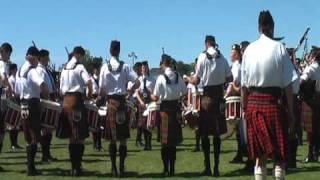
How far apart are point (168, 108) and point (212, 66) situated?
3.33 ft

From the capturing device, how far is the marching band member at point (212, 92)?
9578mm

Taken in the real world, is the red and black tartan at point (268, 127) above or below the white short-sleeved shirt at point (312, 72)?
below

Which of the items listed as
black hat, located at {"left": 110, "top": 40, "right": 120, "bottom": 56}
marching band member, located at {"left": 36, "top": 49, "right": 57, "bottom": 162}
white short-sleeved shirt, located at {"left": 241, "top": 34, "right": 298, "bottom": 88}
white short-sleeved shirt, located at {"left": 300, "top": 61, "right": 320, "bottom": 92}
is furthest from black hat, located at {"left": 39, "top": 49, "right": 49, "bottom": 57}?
white short-sleeved shirt, located at {"left": 241, "top": 34, "right": 298, "bottom": 88}

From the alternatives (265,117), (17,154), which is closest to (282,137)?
(265,117)

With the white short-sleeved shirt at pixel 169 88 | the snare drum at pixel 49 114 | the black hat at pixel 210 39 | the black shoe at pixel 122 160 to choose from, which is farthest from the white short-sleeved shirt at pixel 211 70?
the snare drum at pixel 49 114

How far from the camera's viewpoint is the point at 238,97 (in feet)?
34.9

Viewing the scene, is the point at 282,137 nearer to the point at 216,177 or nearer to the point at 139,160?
the point at 216,177

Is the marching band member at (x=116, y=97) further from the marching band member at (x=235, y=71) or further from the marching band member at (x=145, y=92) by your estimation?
the marching band member at (x=145, y=92)

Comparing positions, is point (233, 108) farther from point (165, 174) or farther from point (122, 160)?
point (122, 160)

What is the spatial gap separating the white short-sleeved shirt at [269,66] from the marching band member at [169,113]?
Answer: 3.26 meters

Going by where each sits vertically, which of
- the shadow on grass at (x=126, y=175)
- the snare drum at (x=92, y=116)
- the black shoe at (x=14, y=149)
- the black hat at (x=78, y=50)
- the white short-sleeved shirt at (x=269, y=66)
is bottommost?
the shadow on grass at (x=126, y=175)

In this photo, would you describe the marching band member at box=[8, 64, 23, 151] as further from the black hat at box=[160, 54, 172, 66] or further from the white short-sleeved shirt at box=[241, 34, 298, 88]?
the white short-sleeved shirt at box=[241, 34, 298, 88]

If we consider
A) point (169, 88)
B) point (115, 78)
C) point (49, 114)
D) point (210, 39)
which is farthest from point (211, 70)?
point (49, 114)

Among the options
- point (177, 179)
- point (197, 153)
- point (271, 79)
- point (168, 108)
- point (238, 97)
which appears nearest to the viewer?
point (271, 79)
